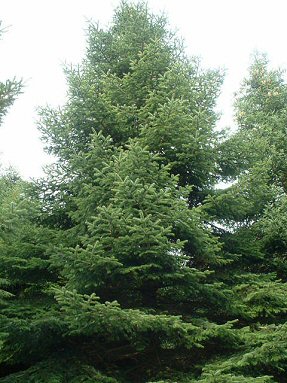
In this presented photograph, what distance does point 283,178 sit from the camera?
11727 millimetres

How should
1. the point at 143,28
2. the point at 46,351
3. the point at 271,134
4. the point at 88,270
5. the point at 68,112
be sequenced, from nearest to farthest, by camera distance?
the point at 88,270 → the point at 46,351 → the point at 68,112 → the point at 143,28 → the point at 271,134

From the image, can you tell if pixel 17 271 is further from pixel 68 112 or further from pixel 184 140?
pixel 184 140

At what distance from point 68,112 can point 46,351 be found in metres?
5.02

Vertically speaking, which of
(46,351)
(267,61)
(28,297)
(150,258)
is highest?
(267,61)

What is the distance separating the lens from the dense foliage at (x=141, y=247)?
19.0 ft

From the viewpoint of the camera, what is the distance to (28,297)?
7.60 m

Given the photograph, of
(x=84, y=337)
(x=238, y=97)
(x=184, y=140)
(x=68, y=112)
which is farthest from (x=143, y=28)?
(x=84, y=337)

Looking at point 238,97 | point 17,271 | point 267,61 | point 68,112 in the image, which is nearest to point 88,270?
point 17,271

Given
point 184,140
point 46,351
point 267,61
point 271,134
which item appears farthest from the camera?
point 267,61

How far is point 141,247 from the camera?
20.6 ft

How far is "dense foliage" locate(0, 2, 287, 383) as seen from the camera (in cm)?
580

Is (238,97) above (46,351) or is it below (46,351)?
above

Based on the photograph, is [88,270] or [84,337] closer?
[88,270]

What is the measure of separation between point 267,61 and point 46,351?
13.3m
